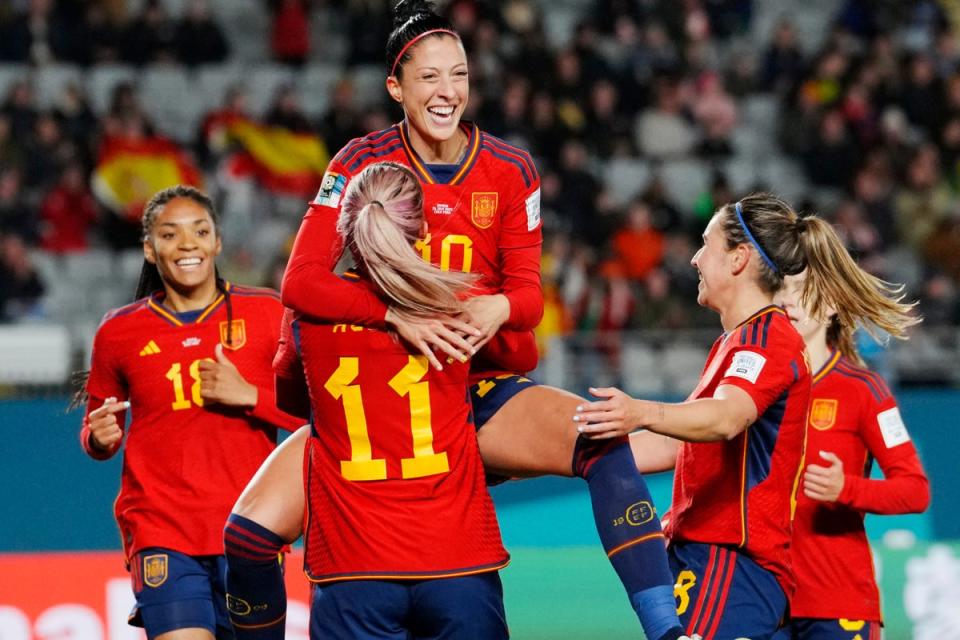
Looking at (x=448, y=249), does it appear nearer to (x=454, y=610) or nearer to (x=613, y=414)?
(x=613, y=414)

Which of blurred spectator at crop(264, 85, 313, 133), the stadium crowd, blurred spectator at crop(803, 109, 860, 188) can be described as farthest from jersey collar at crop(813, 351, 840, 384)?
blurred spectator at crop(803, 109, 860, 188)

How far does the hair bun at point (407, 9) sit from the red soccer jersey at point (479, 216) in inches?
13.3

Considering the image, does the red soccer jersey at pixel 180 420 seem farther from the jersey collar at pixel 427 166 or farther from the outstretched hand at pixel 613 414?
the outstretched hand at pixel 613 414

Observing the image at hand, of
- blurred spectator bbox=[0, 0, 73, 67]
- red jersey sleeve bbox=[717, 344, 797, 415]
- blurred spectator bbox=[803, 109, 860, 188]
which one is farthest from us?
blurred spectator bbox=[0, 0, 73, 67]

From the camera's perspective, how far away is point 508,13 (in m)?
14.0

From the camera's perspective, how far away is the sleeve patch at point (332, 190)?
417cm

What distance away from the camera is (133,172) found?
1202cm

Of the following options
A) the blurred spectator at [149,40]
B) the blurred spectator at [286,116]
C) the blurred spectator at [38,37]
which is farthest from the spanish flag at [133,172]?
the blurred spectator at [38,37]

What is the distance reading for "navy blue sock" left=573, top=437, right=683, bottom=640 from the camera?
3.91 m

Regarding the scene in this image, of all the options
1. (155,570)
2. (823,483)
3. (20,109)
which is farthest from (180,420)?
(20,109)

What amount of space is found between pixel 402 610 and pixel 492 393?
767mm

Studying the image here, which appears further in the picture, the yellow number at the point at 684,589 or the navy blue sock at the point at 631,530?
the yellow number at the point at 684,589

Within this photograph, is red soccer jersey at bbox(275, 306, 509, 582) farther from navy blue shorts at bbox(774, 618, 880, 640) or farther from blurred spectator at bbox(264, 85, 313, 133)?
blurred spectator at bbox(264, 85, 313, 133)

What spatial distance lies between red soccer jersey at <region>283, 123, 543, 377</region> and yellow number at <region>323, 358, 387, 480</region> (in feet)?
1.42
